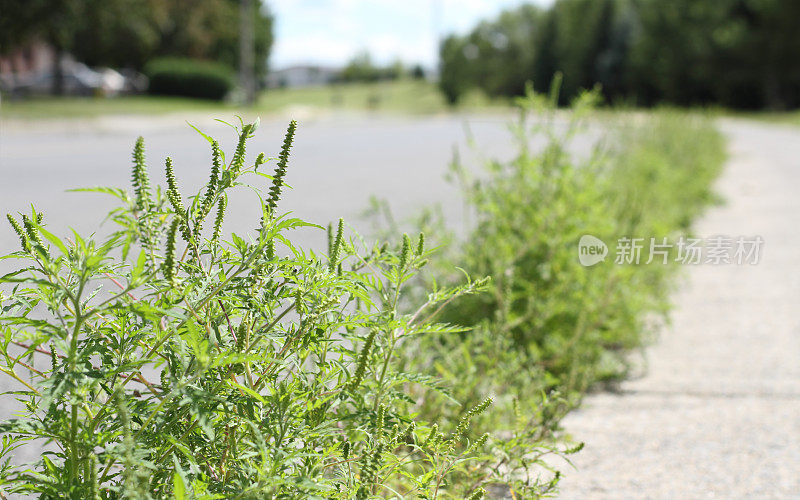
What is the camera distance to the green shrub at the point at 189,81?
109ft

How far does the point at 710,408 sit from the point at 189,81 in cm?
3303

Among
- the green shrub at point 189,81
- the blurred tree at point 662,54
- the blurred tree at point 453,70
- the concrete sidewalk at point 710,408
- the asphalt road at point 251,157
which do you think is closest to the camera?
the concrete sidewalk at point 710,408

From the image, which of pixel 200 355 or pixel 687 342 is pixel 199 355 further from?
pixel 687 342

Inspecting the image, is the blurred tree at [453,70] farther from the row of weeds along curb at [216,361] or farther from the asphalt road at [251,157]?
the row of weeds along curb at [216,361]

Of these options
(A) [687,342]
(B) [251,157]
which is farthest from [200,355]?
(B) [251,157]

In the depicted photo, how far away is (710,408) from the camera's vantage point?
334 cm

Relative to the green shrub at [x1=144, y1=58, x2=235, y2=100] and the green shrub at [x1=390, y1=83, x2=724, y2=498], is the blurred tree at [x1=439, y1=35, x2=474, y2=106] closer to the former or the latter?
the green shrub at [x1=144, y1=58, x2=235, y2=100]

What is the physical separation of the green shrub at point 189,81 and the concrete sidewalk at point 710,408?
30338 millimetres

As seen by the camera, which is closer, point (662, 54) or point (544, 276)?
point (544, 276)

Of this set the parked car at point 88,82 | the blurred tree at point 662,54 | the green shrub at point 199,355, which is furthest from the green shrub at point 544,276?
the blurred tree at point 662,54

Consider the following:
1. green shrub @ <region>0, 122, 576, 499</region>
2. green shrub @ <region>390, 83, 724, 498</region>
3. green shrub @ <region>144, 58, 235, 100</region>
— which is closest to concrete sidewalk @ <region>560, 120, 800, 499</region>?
green shrub @ <region>390, 83, 724, 498</region>

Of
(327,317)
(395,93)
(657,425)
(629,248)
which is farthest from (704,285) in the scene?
(395,93)

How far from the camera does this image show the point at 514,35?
6862cm

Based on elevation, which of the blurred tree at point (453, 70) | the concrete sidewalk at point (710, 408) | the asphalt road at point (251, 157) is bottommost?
the concrete sidewalk at point (710, 408)
